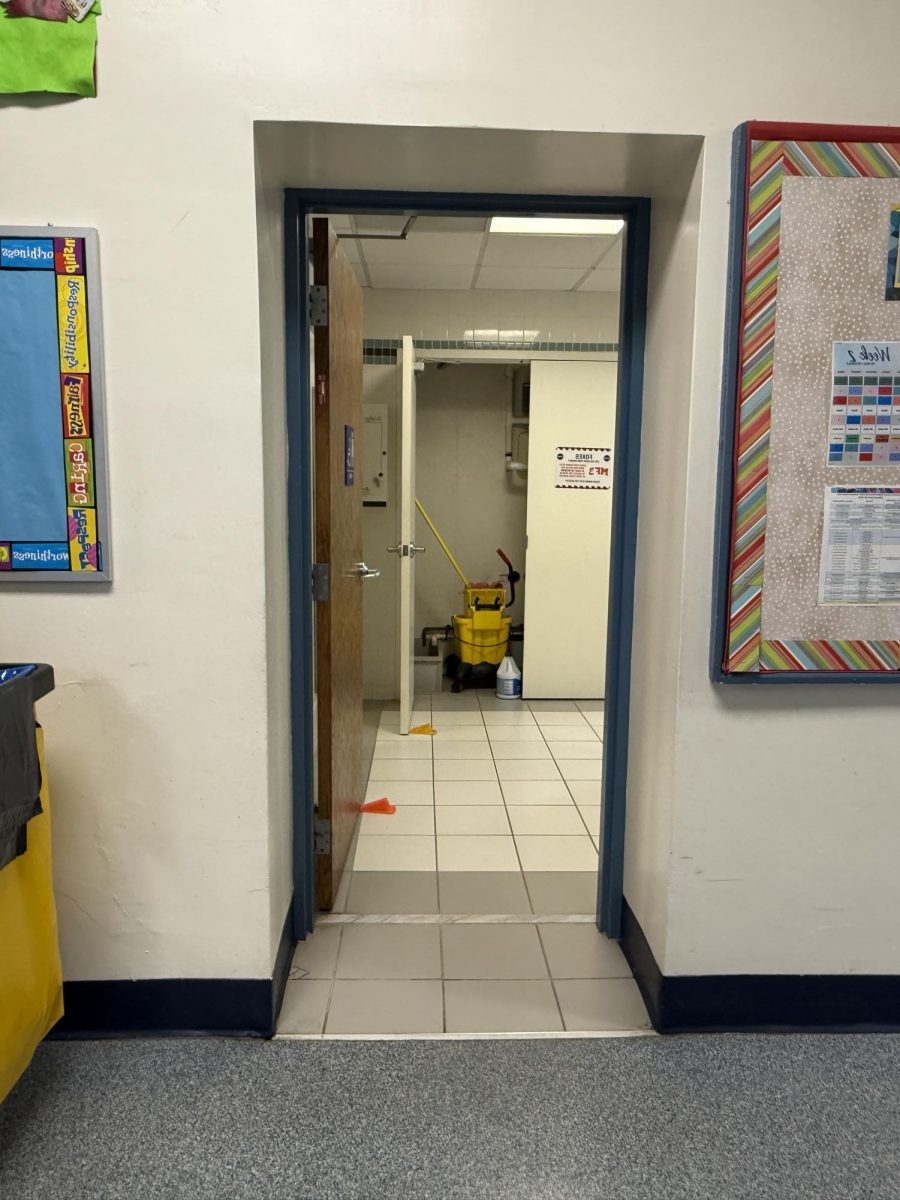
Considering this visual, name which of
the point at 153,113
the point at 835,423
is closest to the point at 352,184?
the point at 153,113

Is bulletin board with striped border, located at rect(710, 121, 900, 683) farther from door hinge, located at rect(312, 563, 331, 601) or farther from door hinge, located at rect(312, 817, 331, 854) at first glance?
door hinge, located at rect(312, 817, 331, 854)

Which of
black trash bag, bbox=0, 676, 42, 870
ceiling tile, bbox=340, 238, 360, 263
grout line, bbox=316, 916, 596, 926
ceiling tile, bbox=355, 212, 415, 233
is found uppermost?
ceiling tile, bbox=340, 238, 360, 263

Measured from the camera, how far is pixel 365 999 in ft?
6.79

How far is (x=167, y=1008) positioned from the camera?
1.91m

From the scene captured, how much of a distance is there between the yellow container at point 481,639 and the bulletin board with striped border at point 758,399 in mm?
3262

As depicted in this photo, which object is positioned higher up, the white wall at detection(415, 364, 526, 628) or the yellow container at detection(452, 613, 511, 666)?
the white wall at detection(415, 364, 526, 628)

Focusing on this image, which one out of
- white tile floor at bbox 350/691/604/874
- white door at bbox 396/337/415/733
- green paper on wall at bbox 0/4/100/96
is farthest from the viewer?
white door at bbox 396/337/415/733

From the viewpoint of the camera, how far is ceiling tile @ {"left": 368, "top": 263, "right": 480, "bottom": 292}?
4.36 m

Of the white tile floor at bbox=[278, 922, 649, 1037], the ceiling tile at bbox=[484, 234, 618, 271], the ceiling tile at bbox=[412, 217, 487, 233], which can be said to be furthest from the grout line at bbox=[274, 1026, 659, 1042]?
the ceiling tile at bbox=[484, 234, 618, 271]

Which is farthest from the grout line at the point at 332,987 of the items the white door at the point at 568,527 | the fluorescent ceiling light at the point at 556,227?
the fluorescent ceiling light at the point at 556,227

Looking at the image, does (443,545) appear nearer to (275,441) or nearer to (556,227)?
(556,227)

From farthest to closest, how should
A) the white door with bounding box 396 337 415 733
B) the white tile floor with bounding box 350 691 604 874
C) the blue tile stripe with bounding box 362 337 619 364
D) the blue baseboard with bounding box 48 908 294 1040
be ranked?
1. the blue tile stripe with bounding box 362 337 619 364
2. the white door with bounding box 396 337 415 733
3. the white tile floor with bounding box 350 691 604 874
4. the blue baseboard with bounding box 48 908 294 1040

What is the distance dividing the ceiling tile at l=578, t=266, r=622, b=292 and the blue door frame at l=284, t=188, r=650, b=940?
2365 mm

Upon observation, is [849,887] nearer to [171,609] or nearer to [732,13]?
[171,609]
